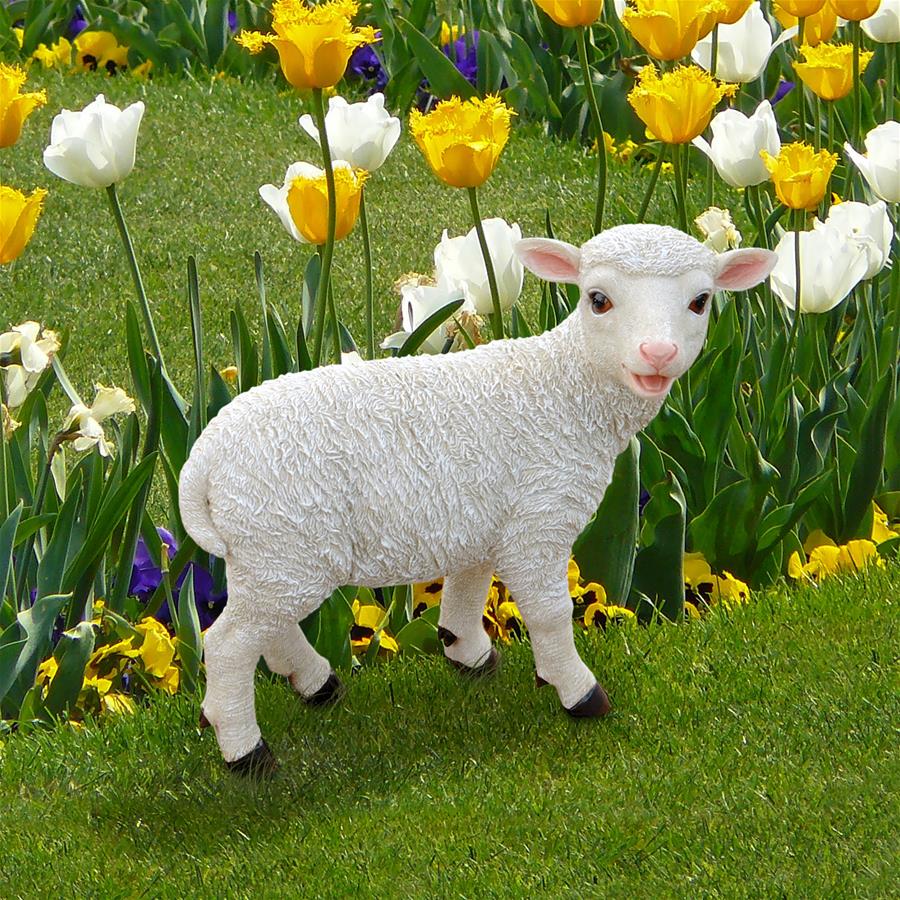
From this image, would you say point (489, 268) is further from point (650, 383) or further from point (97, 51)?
point (97, 51)

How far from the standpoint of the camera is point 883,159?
3.42 m

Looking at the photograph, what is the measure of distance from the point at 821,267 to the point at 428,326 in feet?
2.79

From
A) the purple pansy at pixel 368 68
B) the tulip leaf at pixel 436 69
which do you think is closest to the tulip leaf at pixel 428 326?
the tulip leaf at pixel 436 69

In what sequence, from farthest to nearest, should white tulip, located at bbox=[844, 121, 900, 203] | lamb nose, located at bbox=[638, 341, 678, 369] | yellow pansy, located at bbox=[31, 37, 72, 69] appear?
yellow pansy, located at bbox=[31, 37, 72, 69] → white tulip, located at bbox=[844, 121, 900, 203] → lamb nose, located at bbox=[638, 341, 678, 369]

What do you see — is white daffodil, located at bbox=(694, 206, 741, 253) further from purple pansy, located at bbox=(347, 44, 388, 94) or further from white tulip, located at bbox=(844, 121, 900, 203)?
purple pansy, located at bbox=(347, 44, 388, 94)

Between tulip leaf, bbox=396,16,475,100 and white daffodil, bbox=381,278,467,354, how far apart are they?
9.88ft

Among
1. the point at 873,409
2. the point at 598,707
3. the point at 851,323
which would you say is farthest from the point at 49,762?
the point at 851,323

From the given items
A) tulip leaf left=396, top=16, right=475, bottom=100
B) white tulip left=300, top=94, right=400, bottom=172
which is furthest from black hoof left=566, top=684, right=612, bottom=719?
tulip leaf left=396, top=16, right=475, bottom=100

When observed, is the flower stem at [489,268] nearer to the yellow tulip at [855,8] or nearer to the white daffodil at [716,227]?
the white daffodil at [716,227]

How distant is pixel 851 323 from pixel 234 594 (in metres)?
2.45

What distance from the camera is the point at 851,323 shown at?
14.5 feet

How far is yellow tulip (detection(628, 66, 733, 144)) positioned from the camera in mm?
2975

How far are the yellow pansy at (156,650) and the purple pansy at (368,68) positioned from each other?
4.80 meters

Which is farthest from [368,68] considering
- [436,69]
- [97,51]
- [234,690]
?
[234,690]
